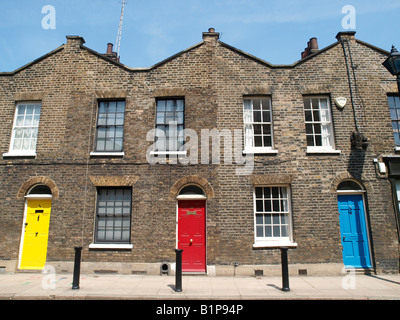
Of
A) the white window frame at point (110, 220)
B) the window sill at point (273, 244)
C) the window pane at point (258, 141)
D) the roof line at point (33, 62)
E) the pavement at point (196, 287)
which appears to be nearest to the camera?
the pavement at point (196, 287)

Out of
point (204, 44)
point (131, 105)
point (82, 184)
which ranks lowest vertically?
point (82, 184)

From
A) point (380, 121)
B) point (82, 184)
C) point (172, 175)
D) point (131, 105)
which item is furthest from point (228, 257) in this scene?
point (380, 121)

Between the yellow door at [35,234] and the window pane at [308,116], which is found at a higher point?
the window pane at [308,116]

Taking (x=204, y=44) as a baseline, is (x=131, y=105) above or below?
below

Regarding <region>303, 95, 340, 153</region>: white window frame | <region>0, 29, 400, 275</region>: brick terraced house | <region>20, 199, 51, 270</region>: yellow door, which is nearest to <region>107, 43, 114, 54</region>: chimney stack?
<region>0, 29, 400, 275</region>: brick terraced house

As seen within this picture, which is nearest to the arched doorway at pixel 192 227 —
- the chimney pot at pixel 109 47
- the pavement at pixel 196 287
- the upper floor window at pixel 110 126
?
the pavement at pixel 196 287

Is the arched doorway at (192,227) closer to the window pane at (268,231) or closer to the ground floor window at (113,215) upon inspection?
the ground floor window at (113,215)

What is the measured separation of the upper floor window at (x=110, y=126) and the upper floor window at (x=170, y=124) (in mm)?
1371

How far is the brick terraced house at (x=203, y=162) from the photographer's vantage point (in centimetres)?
882

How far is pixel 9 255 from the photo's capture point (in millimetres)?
8961

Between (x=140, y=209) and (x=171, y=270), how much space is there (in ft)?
7.25

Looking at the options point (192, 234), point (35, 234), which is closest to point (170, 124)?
point (192, 234)

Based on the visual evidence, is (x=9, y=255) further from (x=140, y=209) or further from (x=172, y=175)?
(x=172, y=175)

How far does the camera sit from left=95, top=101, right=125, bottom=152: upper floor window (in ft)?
32.0
